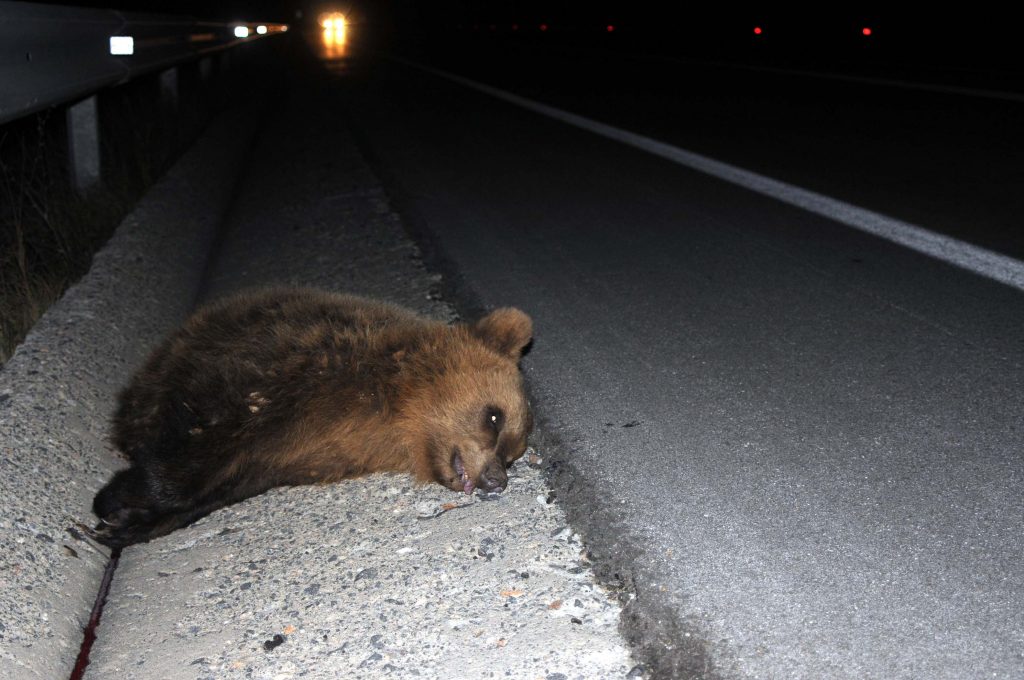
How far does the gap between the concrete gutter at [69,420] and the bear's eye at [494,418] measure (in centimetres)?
139

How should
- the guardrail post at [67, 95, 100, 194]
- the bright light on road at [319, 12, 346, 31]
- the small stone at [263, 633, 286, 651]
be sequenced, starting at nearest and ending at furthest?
the small stone at [263, 633, 286, 651] → the guardrail post at [67, 95, 100, 194] → the bright light on road at [319, 12, 346, 31]

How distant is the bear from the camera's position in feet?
13.5

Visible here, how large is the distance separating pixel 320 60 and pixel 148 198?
2740 cm

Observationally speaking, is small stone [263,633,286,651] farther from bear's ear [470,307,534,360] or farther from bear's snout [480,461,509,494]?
bear's ear [470,307,534,360]

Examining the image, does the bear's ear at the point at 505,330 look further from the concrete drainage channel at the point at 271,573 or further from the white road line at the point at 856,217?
the white road line at the point at 856,217

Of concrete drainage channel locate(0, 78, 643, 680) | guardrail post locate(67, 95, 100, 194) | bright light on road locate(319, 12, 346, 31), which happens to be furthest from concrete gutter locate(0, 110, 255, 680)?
bright light on road locate(319, 12, 346, 31)

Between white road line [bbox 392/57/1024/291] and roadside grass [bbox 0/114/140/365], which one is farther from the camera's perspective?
white road line [bbox 392/57/1024/291]

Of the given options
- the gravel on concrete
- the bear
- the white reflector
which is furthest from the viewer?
the white reflector

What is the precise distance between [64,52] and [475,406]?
3.64m

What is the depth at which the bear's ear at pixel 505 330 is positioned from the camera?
15.1 feet

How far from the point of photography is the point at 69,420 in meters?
4.50

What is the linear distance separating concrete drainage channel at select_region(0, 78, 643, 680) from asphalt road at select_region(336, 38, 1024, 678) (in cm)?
21

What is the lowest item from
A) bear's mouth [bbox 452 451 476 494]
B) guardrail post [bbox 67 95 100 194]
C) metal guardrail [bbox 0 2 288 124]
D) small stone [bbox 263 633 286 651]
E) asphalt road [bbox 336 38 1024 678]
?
small stone [bbox 263 633 286 651]

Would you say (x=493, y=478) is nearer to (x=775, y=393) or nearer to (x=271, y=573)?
(x=271, y=573)
